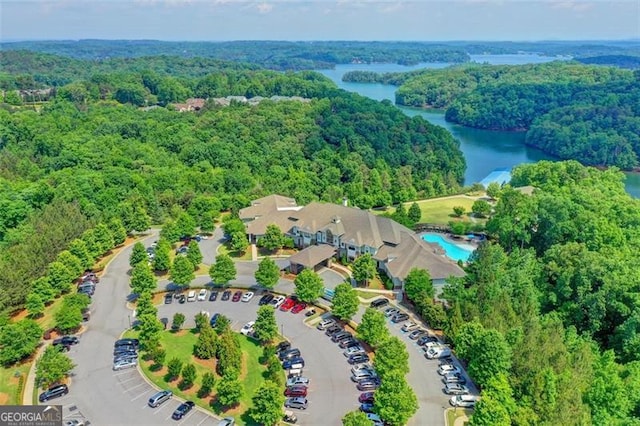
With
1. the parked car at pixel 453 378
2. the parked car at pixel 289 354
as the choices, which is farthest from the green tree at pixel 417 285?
the parked car at pixel 289 354

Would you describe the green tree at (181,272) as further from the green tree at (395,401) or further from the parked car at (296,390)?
the green tree at (395,401)

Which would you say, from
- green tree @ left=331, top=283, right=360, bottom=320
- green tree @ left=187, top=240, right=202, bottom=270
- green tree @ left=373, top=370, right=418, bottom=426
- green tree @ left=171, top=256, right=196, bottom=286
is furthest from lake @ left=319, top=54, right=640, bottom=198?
green tree @ left=373, top=370, right=418, bottom=426

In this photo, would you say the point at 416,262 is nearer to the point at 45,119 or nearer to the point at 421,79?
the point at 45,119

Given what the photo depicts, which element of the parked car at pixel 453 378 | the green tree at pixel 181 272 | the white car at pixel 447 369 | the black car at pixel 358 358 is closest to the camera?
the parked car at pixel 453 378

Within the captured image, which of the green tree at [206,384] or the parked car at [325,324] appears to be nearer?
the green tree at [206,384]

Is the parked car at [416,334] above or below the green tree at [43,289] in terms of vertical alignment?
below

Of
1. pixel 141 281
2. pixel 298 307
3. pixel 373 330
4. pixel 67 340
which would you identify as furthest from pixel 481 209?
pixel 67 340
